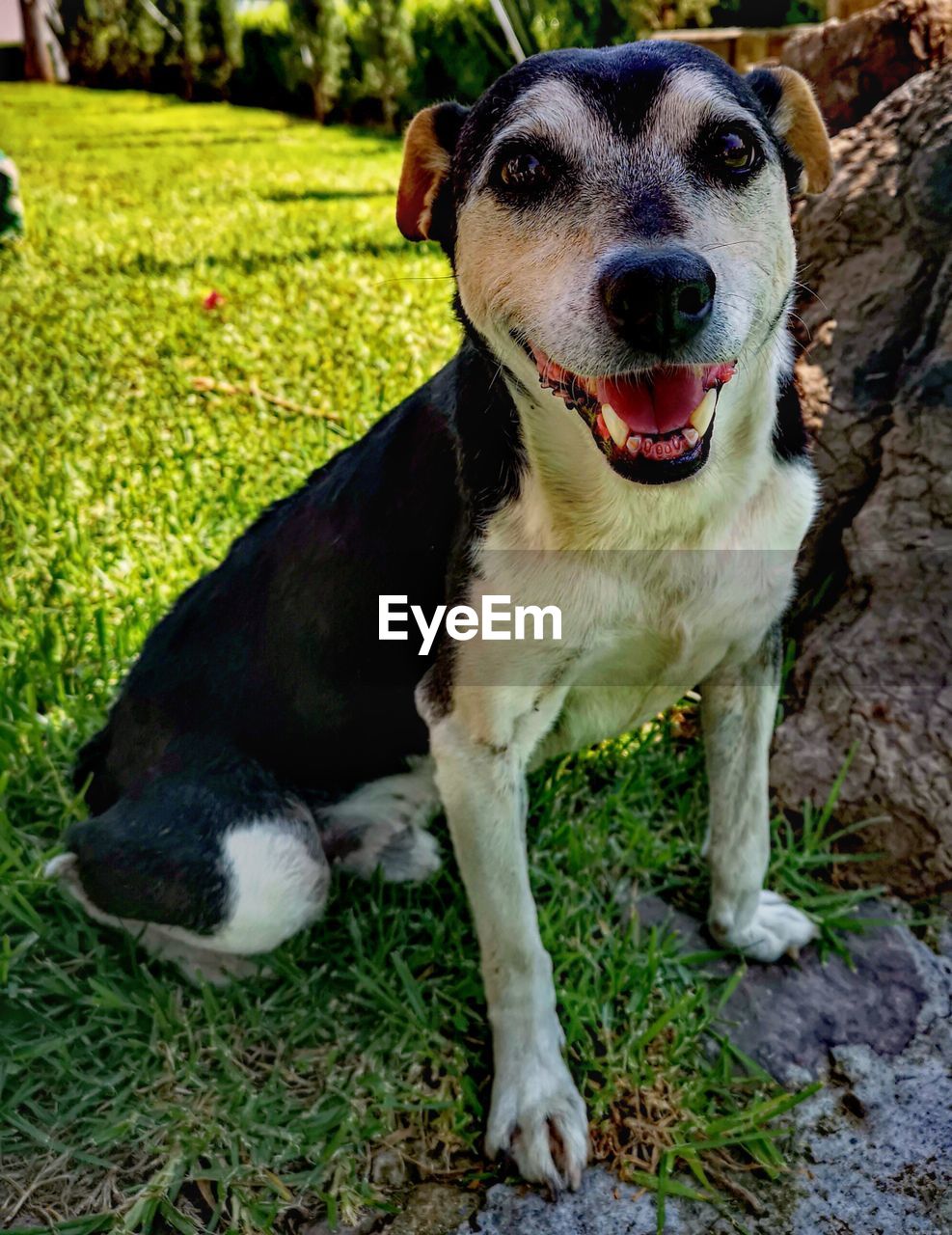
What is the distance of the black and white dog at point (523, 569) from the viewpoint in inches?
64.3

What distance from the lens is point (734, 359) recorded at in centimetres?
164

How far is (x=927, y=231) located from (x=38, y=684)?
104 inches

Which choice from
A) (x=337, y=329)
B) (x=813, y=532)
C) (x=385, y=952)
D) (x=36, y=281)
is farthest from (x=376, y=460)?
(x=36, y=281)

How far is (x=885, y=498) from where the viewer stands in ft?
8.52

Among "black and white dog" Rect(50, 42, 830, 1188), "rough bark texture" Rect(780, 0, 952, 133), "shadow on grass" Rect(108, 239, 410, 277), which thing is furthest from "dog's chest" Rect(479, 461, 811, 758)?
"shadow on grass" Rect(108, 239, 410, 277)

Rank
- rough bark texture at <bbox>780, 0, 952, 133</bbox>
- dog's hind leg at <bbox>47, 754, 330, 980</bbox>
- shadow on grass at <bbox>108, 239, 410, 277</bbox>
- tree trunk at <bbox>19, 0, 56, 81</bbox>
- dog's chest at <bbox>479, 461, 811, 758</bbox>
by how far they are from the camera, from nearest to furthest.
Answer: dog's chest at <bbox>479, 461, 811, 758</bbox>, dog's hind leg at <bbox>47, 754, 330, 980</bbox>, rough bark texture at <bbox>780, 0, 952, 133</bbox>, tree trunk at <bbox>19, 0, 56, 81</bbox>, shadow on grass at <bbox>108, 239, 410, 277</bbox>

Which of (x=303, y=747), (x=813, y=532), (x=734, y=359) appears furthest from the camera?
(x=813, y=532)

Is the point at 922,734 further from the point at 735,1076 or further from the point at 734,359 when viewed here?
the point at 734,359

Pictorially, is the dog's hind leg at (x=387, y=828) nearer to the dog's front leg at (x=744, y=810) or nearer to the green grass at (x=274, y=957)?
the green grass at (x=274, y=957)

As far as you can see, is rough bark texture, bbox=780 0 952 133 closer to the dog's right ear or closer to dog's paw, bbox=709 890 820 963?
the dog's right ear

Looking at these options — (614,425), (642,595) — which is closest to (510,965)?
(642,595)

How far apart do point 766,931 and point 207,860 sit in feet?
4.03

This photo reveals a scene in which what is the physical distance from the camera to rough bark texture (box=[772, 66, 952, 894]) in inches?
98.0

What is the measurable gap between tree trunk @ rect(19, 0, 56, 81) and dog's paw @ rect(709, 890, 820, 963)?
5.08 metres
